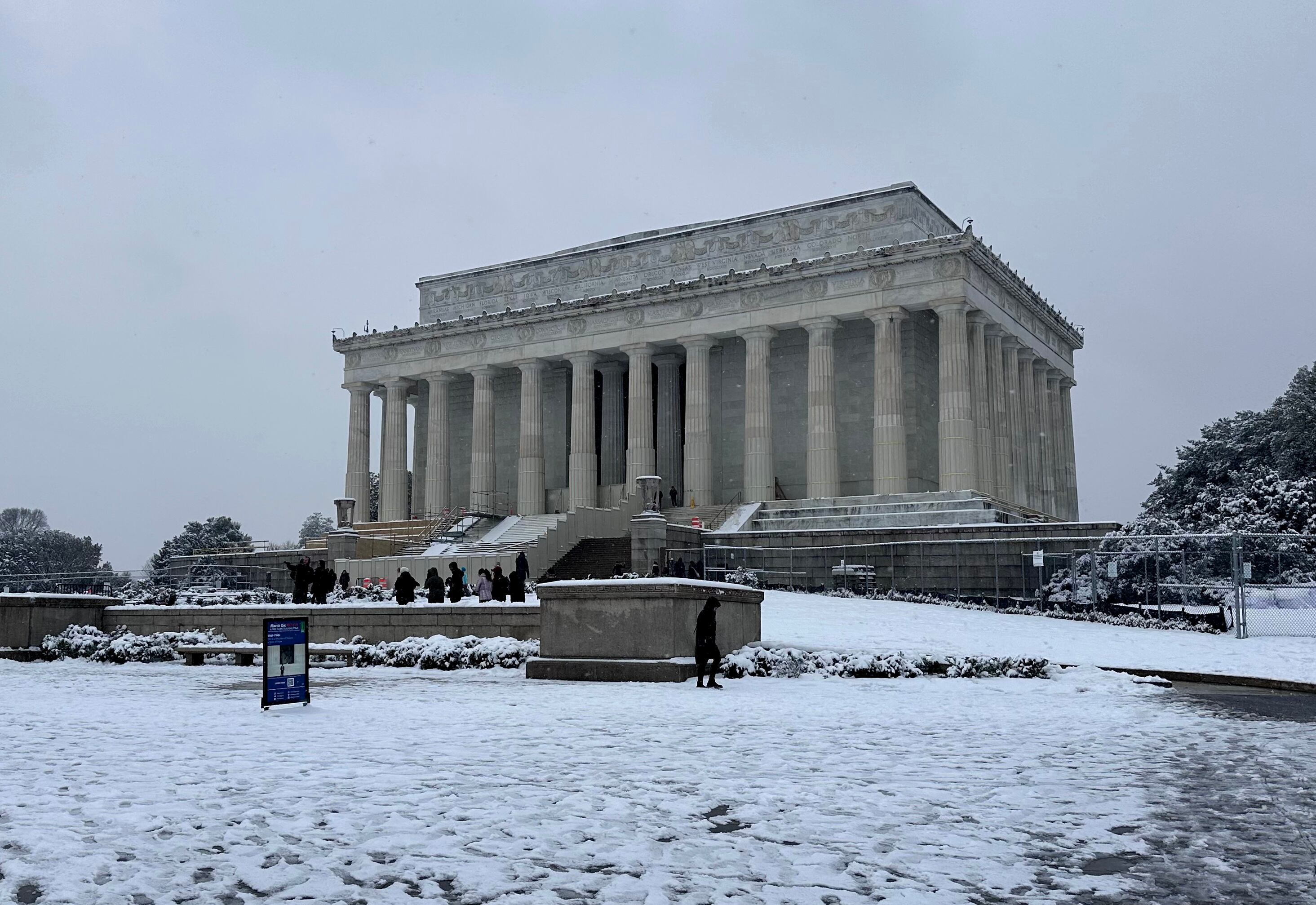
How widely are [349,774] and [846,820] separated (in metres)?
4.36

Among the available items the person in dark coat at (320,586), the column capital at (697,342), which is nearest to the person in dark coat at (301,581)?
the person in dark coat at (320,586)

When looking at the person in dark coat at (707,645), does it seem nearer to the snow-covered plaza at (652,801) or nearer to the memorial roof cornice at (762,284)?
the snow-covered plaza at (652,801)

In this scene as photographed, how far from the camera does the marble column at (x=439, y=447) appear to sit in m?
67.9

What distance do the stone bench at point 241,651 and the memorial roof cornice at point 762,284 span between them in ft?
112

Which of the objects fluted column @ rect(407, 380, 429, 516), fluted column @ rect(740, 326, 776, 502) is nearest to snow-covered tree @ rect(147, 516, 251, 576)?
fluted column @ rect(407, 380, 429, 516)

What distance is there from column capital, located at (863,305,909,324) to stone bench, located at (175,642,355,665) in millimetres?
33463

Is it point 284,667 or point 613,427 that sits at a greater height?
point 613,427

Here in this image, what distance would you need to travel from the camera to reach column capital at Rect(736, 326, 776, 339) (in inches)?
2267

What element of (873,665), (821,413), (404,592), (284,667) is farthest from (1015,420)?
(284,667)

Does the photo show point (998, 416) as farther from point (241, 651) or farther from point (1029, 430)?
point (241, 651)

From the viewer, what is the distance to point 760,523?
52.2 metres

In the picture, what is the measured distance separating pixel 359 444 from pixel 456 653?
4694 centimetres

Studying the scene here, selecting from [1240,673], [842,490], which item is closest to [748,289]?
[842,490]

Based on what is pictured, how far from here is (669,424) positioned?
65125mm
